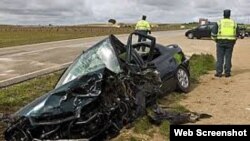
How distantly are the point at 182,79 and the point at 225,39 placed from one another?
3321mm

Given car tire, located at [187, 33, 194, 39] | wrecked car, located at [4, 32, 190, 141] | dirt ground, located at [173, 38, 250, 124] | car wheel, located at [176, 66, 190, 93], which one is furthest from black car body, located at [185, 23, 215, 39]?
wrecked car, located at [4, 32, 190, 141]

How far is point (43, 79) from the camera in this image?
43.1ft

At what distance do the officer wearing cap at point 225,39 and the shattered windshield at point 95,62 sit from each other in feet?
20.3

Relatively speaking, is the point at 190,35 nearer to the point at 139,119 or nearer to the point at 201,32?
the point at 201,32

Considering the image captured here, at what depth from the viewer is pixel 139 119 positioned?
7.75 metres

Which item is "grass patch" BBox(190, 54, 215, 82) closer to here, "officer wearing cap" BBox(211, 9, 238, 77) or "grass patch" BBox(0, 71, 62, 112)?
"officer wearing cap" BBox(211, 9, 238, 77)

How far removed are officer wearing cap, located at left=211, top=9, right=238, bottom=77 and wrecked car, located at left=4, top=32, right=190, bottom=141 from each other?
16.6ft

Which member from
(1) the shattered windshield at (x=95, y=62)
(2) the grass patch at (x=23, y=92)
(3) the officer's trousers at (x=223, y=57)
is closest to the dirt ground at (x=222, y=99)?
(3) the officer's trousers at (x=223, y=57)

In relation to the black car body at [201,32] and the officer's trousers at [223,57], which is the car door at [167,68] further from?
the black car body at [201,32]

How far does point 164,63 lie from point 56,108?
3808mm

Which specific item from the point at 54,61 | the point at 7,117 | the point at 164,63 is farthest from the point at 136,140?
the point at 54,61

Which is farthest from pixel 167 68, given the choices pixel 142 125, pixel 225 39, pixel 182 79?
pixel 225 39

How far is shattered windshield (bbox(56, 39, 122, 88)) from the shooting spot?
302 inches

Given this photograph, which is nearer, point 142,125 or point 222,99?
point 142,125
